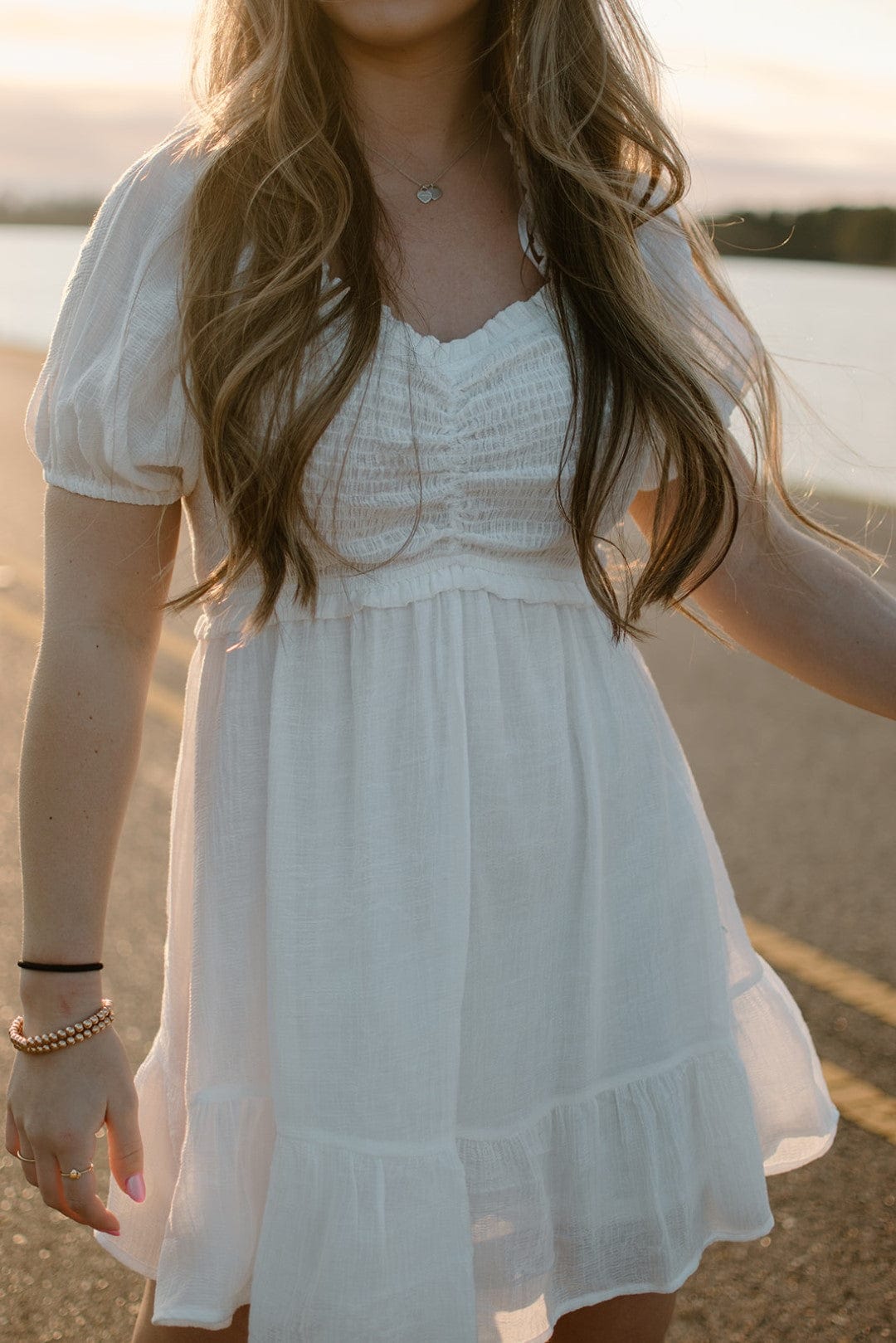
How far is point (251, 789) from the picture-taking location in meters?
1.47

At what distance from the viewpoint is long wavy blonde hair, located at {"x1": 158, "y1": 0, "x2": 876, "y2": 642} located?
53.5 inches

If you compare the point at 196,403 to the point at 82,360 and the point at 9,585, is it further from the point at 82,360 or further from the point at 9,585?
the point at 9,585

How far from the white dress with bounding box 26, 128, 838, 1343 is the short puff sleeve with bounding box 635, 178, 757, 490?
17 cm

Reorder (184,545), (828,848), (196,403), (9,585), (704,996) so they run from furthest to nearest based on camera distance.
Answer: (184,545) → (9,585) → (828,848) → (704,996) → (196,403)

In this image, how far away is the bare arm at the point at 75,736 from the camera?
137 centimetres

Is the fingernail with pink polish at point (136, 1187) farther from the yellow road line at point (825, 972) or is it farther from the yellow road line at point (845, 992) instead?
the yellow road line at point (825, 972)

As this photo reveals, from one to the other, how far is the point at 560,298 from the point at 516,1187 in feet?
3.16

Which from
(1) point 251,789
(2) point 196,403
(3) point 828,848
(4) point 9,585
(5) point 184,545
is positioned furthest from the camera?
(5) point 184,545

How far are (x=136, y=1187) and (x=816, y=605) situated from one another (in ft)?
3.29

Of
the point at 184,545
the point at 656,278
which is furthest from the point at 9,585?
the point at 656,278

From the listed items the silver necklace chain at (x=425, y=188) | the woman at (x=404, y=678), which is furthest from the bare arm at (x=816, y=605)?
the silver necklace chain at (x=425, y=188)

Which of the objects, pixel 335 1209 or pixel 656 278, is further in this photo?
pixel 656 278

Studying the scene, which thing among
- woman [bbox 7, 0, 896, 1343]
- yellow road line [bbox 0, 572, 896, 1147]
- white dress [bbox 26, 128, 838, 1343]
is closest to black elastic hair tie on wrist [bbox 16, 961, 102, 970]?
woman [bbox 7, 0, 896, 1343]

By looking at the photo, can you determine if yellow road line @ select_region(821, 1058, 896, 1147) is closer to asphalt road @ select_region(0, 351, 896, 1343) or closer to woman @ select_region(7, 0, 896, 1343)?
asphalt road @ select_region(0, 351, 896, 1343)
